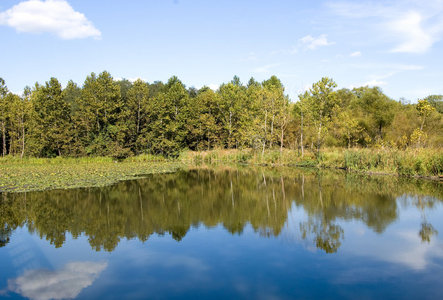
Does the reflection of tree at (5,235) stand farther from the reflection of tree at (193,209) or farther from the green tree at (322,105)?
the green tree at (322,105)

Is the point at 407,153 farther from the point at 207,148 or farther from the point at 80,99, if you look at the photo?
the point at 80,99

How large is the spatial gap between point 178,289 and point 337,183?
16453 mm

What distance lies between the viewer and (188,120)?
166ft

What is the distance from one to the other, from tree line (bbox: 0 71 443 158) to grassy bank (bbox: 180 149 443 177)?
1.92 metres

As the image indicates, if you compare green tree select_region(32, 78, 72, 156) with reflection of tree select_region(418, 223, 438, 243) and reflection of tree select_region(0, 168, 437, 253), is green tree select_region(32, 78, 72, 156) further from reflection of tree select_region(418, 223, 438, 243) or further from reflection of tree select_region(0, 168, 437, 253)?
reflection of tree select_region(418, 223, 438, 243)

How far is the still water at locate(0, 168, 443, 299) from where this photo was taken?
7438mm

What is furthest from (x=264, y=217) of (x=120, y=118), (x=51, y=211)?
(x=120, y=118)

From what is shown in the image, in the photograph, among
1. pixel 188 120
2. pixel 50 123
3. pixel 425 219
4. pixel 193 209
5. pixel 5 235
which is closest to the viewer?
pixel 5 235

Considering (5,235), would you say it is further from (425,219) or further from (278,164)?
(278,164)

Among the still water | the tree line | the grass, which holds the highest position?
the tree line

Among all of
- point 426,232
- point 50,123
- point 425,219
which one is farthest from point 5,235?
point 50,123

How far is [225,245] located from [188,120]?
1618 inches

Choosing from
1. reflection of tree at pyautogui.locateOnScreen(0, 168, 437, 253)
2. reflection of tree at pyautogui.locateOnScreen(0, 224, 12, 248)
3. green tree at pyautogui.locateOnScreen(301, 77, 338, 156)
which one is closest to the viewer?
reflection of tree at pyautogui.locateOnScreen(0, 224, 12, 248)


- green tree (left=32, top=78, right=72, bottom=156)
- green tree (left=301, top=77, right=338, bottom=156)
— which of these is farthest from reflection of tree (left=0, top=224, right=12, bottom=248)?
green tree (left=32, top=78, right=72, bottom=156)
